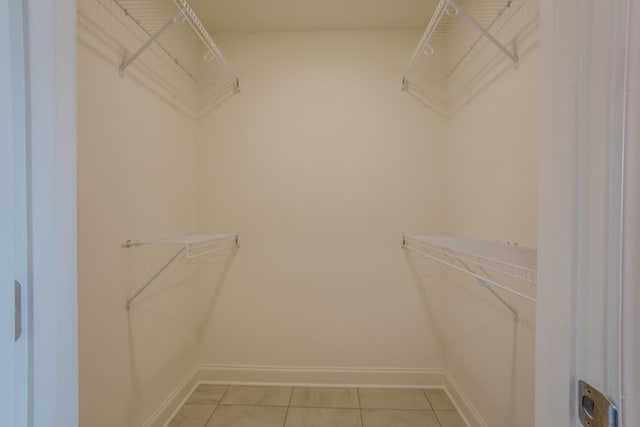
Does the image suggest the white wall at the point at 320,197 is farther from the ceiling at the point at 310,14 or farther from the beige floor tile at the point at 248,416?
the beige floor tile at the point at 248,416

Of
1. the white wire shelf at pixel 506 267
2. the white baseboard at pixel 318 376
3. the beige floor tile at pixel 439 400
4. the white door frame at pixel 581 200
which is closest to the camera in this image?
the white door frame at pixel 581 200

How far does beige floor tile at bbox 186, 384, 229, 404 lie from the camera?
6.39ft

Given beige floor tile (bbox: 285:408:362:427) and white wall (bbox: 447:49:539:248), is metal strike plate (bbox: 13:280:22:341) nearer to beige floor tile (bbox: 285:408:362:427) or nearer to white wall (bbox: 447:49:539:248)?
white wall (bbox: 447:49:539:248)

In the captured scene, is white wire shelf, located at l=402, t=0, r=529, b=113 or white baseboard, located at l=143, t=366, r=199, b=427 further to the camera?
→ white baseboard, located at l=143, t=366, r=199, b=427

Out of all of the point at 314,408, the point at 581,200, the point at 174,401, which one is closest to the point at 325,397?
the point at 314,408

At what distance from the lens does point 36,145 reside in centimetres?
50

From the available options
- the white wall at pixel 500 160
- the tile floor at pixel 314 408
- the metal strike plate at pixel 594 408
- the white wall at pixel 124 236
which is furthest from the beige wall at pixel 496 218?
the white wall at pixel 124 236

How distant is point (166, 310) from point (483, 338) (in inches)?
70.9

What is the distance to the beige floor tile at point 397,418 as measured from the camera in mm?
1730

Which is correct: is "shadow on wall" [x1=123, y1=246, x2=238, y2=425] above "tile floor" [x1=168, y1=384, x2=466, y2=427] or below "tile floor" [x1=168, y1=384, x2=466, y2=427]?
above

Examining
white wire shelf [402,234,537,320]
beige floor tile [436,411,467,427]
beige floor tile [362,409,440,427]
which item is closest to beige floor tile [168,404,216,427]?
beige floor tile [362,409,440,427]

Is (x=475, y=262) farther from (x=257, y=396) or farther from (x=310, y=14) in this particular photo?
(x=310, y=14)

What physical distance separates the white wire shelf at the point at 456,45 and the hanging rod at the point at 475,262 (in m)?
0.88

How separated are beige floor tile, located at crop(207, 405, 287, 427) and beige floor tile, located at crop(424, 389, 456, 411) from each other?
3.17 ft
